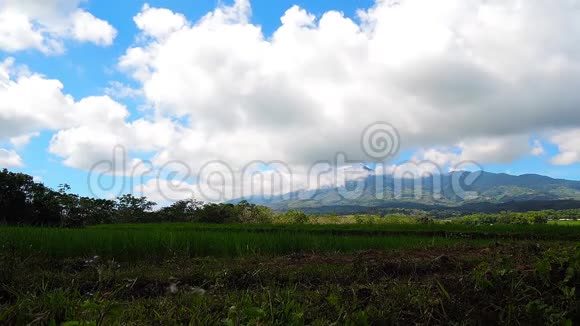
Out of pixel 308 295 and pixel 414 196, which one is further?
pixel 414 196

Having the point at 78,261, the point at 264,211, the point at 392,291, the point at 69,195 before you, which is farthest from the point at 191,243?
the point at 69,195

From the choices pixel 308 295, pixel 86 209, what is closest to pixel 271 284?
pixel 308 295

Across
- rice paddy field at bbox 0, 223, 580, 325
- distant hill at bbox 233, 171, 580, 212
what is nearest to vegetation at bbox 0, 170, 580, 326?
rice paddy field at bbox 0, 223, 580, 325

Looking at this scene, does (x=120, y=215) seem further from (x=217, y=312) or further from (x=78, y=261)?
(x=217, y=312)

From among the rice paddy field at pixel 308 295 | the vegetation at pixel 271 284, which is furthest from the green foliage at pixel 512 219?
the rice paddy field at pixel 308 295

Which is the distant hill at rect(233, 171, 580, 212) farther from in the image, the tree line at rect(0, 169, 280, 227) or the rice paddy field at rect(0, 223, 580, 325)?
the rice paddy field at rect(0, 223, 580, 325)

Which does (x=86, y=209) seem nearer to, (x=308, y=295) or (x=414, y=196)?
(x=308, y=295)

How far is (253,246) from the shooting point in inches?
371

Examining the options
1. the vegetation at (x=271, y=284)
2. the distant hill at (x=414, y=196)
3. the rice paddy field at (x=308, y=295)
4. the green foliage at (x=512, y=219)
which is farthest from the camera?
the distant hill at (x=414, y=196)

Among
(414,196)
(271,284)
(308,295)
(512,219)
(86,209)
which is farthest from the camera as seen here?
(414,196)

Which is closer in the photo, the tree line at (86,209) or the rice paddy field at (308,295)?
the rice paddy field at (308,295)

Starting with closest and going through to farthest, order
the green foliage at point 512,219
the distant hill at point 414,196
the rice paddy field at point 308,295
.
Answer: the rice paddy field at point 308,295
the green foliage at point 512,219
the distant hill at point 414,196

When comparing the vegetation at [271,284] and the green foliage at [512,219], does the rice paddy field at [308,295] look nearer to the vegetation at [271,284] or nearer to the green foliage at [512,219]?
the vegetation at [271,284]

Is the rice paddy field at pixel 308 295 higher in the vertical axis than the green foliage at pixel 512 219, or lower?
higher
